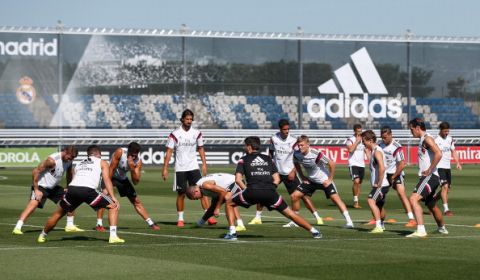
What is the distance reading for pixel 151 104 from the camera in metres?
72.1

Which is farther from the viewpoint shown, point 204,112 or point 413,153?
point 204,112

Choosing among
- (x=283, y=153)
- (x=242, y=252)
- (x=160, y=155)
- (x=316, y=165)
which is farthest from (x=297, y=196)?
(x=160, y=155)

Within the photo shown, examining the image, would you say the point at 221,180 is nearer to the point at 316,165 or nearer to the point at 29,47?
the point at 316,165

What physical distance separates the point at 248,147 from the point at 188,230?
3.09 meters

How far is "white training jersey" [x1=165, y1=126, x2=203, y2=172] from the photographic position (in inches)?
947

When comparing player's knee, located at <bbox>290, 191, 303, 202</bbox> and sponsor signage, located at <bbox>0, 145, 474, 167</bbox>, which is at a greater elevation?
player's knee, located at <bbox>290, 191, 303, 202</bbox>

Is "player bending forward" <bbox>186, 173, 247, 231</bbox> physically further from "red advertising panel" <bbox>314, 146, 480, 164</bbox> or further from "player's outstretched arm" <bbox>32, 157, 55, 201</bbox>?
"red advertising panel" <bbox>314, 146, 480, 164</bbox>

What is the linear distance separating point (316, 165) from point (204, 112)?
1963 inches

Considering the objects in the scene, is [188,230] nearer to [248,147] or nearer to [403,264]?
[248,147]

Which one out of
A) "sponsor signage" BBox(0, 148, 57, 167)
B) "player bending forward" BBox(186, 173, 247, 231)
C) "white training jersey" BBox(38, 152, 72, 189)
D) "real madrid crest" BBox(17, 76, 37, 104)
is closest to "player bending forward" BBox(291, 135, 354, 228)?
"player bending forward" BBox(186, 173, 247, 231)

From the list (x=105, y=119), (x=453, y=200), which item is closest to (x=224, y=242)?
(x=453, y=200)

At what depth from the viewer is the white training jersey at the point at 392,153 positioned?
23431mm

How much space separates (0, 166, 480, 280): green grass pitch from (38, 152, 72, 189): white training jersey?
2.96ft

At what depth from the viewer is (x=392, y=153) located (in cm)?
2522
